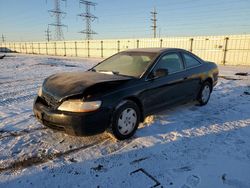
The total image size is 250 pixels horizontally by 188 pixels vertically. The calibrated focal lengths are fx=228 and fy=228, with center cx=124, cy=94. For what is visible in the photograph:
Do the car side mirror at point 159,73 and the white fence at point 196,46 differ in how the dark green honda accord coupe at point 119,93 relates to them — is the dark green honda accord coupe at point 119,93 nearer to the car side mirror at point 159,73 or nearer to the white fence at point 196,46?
the car side mirror at point 159,73

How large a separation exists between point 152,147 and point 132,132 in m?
0.47

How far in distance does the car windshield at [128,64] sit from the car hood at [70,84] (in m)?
0.34

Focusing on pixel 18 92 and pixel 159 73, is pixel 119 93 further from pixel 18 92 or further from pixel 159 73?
pixel 18 92

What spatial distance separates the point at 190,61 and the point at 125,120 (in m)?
2.52

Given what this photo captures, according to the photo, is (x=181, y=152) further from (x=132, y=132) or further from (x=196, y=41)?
(x=196, y=41)

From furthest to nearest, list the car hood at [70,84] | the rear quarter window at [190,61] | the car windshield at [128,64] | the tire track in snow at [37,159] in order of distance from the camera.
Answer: the rear quarter window at [190,61], the car windshield at [128,64], the car hood at [70,84], the tire track in snow at [37,159]

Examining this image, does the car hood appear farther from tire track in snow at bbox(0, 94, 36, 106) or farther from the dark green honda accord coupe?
tire track in snow at bbox(0, 94, 36, 106)

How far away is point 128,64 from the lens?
449 cm

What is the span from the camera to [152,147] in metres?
3.49

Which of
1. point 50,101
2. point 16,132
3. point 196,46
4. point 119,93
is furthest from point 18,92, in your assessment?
point 196,46

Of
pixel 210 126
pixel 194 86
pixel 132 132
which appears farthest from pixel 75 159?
pixel 194 86

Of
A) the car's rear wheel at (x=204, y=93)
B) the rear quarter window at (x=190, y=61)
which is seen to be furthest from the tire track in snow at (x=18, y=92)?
the car's rear wheel at (x=204, y=93)

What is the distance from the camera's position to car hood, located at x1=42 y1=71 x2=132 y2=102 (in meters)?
3.33

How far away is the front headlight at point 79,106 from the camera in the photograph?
125 inches
